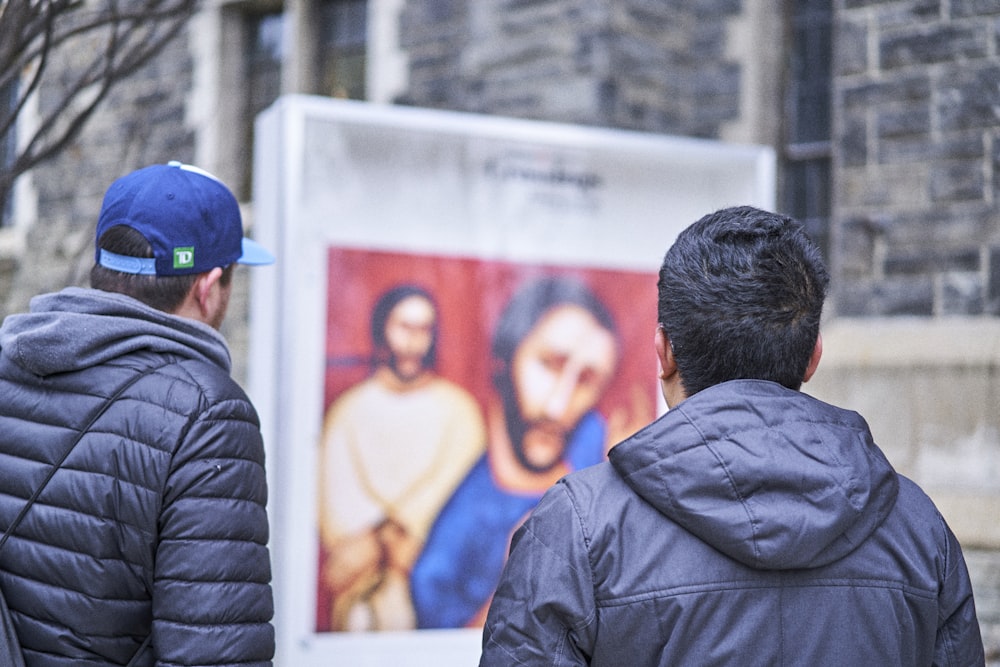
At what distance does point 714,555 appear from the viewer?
52.6 inches

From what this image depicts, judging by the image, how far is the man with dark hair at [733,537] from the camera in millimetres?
1315

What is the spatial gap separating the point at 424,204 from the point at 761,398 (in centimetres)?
210

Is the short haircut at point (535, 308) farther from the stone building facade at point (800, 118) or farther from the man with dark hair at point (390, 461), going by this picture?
the stone building facade at point (800, 118)

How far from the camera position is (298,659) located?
3.06 meters

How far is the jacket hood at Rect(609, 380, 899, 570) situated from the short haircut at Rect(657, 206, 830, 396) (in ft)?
0.16

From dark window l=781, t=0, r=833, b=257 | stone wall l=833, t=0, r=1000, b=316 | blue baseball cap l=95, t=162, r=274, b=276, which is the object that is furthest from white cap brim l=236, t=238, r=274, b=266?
dark window l=781, t=0, r=833, b=257

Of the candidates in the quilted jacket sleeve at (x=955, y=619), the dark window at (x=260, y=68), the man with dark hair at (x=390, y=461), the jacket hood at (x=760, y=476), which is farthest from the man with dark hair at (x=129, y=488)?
the dark window at (x=260, y=68)

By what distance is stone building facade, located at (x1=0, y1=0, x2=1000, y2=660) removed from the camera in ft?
15.5

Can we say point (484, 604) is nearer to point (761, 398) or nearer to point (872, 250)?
point (761, 398)

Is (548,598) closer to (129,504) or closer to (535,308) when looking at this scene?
(129,504)

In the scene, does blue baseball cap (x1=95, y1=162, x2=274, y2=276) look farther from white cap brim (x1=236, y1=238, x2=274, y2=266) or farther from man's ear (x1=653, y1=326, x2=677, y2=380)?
man's ear (x1=653, y1=326, x2=677, y2=380)

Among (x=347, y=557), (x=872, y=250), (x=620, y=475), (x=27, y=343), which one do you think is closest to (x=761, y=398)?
(x=620, y=475)

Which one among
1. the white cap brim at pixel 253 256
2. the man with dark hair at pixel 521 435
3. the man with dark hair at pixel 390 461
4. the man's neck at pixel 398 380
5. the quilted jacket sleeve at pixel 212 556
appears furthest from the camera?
the man with dark hair at pixel 521 435

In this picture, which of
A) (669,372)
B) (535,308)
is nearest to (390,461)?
(535,308)
